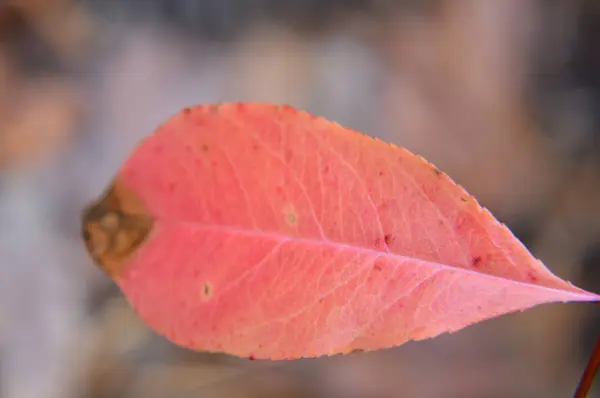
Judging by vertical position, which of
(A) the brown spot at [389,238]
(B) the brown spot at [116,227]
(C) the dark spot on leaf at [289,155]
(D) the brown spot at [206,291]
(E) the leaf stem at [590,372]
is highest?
(C) the dark spot on leaf at [289,155]

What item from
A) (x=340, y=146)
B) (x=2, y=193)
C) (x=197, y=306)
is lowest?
(x=2, y=193)

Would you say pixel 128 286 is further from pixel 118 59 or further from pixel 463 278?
pixel 118 59

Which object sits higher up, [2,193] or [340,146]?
[340,146]

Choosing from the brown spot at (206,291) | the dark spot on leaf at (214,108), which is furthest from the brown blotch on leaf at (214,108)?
the brown spot at (206,291)

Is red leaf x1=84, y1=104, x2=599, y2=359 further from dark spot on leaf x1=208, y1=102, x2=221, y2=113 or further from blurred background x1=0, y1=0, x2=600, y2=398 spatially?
blurred background x1=0, y1=0, x2=600, y2=398

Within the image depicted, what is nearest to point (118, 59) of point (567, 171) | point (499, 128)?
point (499, 128)

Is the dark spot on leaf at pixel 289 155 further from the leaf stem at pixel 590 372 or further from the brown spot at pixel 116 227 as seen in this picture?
the leaf stem at pixel 590 372

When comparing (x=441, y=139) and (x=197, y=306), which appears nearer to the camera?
(x=197, y=306)
